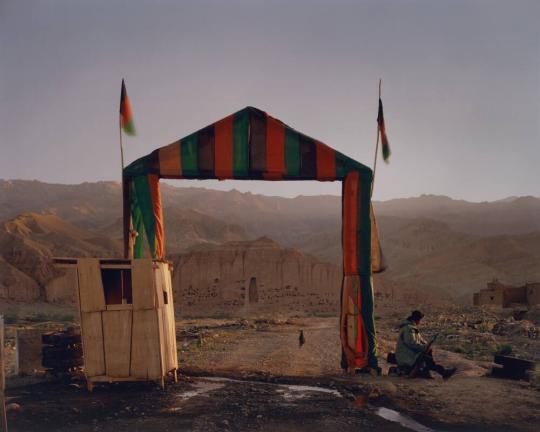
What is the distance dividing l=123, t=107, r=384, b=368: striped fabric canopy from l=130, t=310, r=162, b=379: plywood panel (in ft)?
6.76

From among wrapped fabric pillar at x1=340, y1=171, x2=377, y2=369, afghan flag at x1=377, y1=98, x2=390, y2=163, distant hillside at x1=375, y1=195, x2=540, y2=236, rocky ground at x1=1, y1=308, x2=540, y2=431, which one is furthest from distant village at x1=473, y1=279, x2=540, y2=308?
distant hillside at x1=375, y1=195, x2=540, y2=236

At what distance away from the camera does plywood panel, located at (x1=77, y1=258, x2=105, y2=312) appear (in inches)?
368

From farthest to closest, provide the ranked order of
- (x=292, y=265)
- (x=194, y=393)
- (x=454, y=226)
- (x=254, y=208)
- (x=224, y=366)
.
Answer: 1. (x=254, y=208)
2. (x=454, y=226)
3. (x=292, y=265)
4. (x=224, y=366)
5. (x=194, y=393)

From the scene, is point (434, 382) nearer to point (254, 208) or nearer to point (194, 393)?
point (194, 393)

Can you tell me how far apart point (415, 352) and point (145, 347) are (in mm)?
4512

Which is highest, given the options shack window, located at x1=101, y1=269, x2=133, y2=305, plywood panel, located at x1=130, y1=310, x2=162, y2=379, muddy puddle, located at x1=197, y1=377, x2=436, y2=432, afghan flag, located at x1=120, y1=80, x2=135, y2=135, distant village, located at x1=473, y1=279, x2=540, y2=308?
afghan flag, located at x1=120, y1=80, x2=135, y2=135

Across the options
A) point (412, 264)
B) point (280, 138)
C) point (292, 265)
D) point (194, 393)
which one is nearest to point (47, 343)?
point (194, 393)

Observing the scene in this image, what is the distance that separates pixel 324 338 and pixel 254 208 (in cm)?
14635

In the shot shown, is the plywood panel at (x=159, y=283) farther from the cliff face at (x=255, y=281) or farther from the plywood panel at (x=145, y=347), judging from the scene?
the cliff face at (x=255, y=281)

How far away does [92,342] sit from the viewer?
9359 mm

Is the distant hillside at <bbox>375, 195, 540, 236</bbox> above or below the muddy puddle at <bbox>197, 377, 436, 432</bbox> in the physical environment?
above

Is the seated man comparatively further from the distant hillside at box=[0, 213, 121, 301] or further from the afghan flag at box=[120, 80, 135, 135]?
the distant hillside at box=[0, 213, 121, 301]

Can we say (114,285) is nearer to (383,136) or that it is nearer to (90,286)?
(90,286)

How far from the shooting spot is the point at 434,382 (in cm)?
1011
